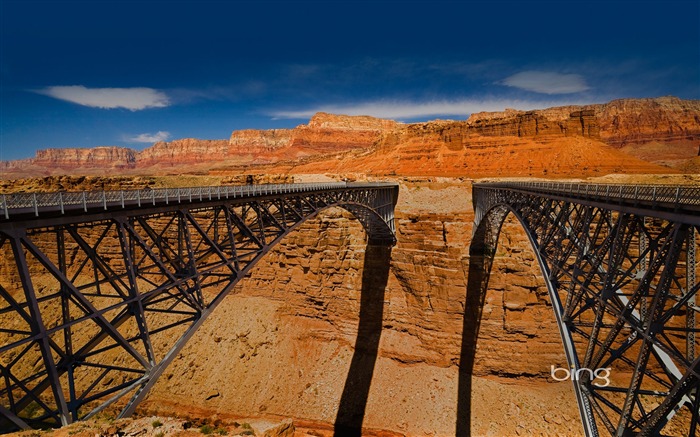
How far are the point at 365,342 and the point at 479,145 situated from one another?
59868 mm

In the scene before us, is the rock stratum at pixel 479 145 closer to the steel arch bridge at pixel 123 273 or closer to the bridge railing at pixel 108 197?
the steel arch bridge at pixel 123 273

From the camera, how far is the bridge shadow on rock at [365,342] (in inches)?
1075

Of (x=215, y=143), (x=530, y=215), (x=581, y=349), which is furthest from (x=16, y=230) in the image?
(x=215, y=143)

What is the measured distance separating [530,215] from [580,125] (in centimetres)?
6676

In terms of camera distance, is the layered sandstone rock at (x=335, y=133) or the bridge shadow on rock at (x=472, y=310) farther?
the layered sandstone rock at (x=335, y=133)

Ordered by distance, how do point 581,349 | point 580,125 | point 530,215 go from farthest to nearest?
point 580,125 < point 581,349 < point 530,215

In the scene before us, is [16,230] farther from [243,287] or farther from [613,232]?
[243,287]

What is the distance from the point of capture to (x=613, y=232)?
10.0 meters

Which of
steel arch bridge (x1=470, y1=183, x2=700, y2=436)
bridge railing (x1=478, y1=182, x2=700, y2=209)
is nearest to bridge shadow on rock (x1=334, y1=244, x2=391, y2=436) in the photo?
steel arch bridge (x1=470, y1=183, x2=700, y2=436)

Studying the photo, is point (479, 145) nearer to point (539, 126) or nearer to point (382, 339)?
point (539, 126)

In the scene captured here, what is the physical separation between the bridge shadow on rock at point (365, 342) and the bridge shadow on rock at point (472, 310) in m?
7.57

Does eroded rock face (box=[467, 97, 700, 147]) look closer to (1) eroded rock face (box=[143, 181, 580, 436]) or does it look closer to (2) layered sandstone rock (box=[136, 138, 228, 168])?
(1) eroded rock face (box=[143, 181, 580, 436])

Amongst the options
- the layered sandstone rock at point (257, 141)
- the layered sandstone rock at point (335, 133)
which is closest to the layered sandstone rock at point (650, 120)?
the layered sandstone rock at point (335, 133)

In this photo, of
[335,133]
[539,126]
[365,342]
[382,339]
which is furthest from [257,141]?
[382,339]
